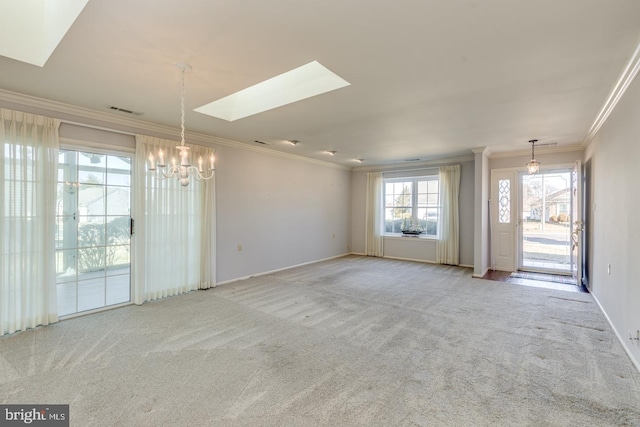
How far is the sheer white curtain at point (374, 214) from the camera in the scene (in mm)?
8070

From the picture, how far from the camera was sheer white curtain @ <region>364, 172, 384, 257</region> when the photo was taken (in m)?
8.07

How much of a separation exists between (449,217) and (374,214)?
1.97 meters

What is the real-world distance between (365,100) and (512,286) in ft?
13.6

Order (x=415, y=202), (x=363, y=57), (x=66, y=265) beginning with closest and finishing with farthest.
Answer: (x=363, y=57), (x=66, y=265), (x=415, y=202)

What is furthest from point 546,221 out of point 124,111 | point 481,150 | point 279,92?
point 124,111

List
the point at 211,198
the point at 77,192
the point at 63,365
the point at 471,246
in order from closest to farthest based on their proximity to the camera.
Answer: the point at 63,365 → the point at 77,192 → the point at 211,198 → the point at 471,246

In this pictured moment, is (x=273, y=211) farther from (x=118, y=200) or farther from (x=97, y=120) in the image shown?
(x=97, y=120)

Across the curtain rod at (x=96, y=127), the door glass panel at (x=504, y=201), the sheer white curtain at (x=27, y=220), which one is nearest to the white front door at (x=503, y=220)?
the door glass panel at (x=504, y=201)

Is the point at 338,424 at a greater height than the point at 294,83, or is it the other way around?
the point at 294,83

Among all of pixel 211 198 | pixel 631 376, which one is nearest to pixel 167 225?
pixel 211 198

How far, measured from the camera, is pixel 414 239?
7.53m

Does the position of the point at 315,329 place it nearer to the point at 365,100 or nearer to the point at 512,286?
the point at 365,100

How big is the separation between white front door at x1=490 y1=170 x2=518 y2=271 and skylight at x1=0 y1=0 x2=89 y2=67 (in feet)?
23.5

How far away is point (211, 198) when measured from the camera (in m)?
4.88
